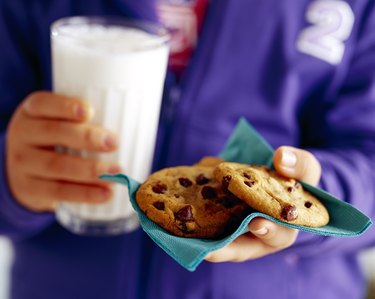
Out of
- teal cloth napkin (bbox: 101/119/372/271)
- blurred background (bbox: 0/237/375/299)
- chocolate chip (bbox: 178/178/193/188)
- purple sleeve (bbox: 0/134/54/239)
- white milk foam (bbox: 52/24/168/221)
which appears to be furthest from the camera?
blurred background (bbox: 0/237/375/299)

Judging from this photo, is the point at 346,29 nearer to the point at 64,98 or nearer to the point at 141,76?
the point at 141,76

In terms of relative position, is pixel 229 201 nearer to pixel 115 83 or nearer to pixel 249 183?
pixel 249 183

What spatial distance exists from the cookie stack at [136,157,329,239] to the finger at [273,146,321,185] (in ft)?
0.03

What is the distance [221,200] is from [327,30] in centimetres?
43

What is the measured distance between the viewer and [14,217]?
31.3 inches

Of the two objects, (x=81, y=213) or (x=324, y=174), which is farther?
(x=81, y=213)

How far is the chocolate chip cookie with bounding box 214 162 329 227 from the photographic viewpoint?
466mm

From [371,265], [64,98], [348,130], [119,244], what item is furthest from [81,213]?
[371,265]

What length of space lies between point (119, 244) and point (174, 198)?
37cm

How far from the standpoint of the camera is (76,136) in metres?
0.69

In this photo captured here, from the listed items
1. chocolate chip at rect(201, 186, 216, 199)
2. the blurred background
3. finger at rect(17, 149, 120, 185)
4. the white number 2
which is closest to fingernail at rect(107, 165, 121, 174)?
finger at rect(17, 149, 120, 185)

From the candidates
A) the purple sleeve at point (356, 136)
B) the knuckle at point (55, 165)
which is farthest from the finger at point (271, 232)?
the knuckle at point (55, 165)

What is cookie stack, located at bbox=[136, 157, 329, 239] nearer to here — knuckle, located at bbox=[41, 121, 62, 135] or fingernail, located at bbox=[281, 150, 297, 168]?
fingernail, located at bbox=[281, 150, 297, 168]

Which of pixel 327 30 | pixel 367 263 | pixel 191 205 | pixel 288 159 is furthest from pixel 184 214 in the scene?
pixel 367 263
